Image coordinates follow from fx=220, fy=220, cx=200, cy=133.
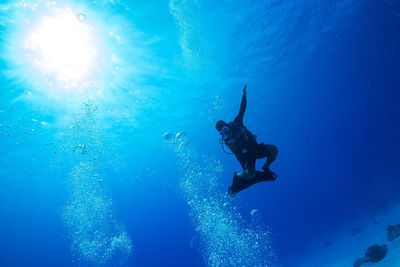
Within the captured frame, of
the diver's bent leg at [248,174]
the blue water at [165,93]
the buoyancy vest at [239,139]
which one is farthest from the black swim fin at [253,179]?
the blue water at [165,93]

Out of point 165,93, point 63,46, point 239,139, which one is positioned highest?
point 165,93

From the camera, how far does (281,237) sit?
57.0 meters

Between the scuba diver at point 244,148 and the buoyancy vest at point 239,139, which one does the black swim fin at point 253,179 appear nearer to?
the scuba diver at point 244,148

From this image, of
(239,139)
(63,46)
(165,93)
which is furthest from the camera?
(165,93)

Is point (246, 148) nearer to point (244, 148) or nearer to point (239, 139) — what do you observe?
point (244, 148)

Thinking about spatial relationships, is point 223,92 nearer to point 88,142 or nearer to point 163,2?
point 163,2

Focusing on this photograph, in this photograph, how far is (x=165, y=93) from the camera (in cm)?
2019

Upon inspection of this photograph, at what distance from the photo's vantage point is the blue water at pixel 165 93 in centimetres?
1341

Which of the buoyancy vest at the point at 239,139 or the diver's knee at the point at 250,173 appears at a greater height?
the buoyancy vest at the point at 239,139

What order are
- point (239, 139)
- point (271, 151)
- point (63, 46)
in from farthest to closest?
point (63, 46) < point (271, 151) < point (239, 139)

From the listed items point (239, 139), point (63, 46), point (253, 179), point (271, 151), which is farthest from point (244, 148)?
point (63, 46)

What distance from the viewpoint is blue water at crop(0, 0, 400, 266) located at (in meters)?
13.4

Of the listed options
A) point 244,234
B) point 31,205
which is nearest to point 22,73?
point 31,205

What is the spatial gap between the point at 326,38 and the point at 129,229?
80.1 meters
